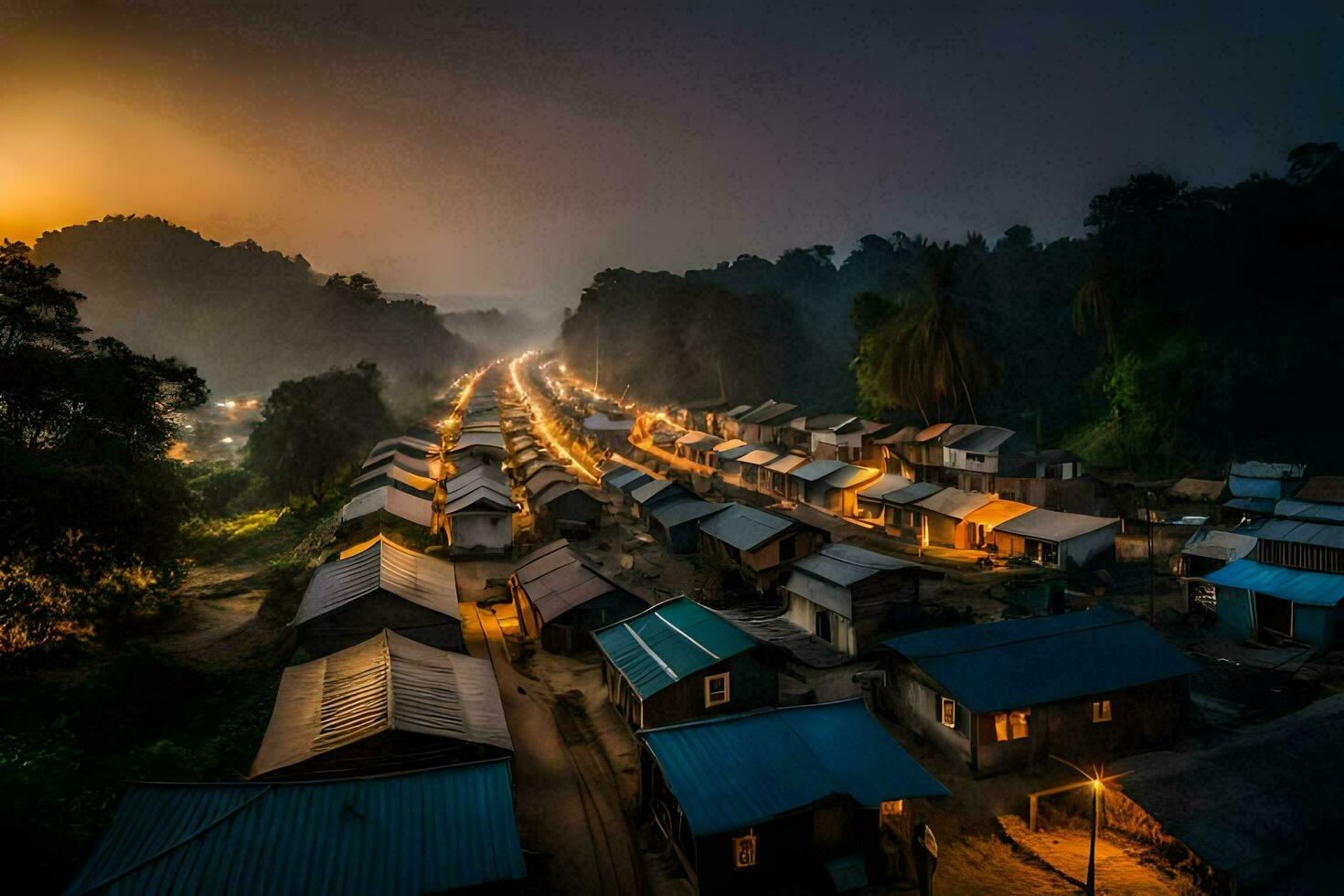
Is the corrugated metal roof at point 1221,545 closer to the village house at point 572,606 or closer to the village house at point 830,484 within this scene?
the village house at point 830,484

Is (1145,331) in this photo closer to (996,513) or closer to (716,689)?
(996,513)

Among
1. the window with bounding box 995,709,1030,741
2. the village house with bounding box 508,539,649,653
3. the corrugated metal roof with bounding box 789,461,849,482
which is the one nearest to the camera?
the window with bounding box 995,709,1030,741

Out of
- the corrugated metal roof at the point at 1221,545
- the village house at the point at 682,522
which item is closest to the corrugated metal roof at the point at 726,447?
the village house at the point at 682,522

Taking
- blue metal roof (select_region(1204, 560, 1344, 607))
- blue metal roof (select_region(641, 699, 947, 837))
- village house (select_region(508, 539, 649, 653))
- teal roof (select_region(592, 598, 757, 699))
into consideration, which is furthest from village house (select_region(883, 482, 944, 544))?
blue metal roof (select_region(641, 699, 947, 837))

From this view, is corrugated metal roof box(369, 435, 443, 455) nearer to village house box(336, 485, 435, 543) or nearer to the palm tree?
village house box(336, 485, 435, 543)

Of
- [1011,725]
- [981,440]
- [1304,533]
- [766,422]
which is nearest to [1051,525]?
[1304,533]

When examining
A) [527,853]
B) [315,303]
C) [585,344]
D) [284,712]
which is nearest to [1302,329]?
[527,853]
